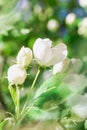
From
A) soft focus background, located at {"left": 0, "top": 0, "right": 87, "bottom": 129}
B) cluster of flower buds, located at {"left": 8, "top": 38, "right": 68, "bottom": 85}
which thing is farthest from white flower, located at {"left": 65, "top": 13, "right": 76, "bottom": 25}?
cluster of flower buds, located at {"left": 8, "top": 38, "right": 68, "bottom": 85}

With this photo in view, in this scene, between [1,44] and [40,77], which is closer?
[40,77]

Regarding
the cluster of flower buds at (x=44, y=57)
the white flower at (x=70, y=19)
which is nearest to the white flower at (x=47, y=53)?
the cluster of flower buds at (x=44, y=57)

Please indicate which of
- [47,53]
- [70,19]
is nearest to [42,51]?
[47,53]

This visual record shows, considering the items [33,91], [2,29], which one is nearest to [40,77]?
[33,91]

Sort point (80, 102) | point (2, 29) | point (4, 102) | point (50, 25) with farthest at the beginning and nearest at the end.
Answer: point (50, 25) → point (2, 29) → point (4, 102) → point (80, 102)

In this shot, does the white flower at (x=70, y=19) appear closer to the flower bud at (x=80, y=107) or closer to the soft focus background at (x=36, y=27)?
the soft focus background at (x=36, y=27)

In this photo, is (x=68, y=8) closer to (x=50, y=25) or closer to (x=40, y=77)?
(x=50, y=25)
